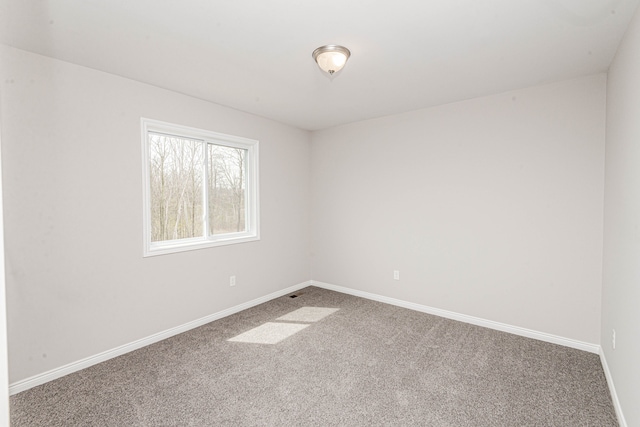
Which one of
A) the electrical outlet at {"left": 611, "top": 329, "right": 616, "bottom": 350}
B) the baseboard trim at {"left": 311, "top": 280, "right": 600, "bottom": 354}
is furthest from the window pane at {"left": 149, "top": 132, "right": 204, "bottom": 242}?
the electrical outlet at {"left": 611, "top": 329, "right": 616, "bottom": 350}

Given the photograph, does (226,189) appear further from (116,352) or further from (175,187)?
(116,352)

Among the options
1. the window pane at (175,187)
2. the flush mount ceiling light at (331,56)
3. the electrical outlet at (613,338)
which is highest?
the flush mount ceiling light at (331,56)

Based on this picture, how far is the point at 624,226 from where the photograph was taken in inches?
86.0

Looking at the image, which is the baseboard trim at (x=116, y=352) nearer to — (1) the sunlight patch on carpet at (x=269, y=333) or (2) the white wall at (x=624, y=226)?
(1) the sunlight patch on carpet at (x=269, y=333)

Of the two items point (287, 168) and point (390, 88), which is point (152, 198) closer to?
point (287, 168)

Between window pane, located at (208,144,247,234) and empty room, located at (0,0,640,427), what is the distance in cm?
3

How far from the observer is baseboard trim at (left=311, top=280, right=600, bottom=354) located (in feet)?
9.96

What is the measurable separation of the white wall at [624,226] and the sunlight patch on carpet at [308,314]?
2.52m

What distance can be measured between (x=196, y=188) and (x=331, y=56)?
212 centimetres

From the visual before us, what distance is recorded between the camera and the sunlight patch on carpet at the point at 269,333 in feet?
10.5

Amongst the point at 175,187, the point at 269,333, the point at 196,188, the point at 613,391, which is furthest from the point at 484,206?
the point at 175,187

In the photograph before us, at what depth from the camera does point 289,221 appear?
15.6 ft

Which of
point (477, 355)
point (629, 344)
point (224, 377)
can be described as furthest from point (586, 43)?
point (224, 377)

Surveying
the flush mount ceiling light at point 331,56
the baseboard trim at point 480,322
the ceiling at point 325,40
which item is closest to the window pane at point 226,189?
the ceiling at point 325,40
